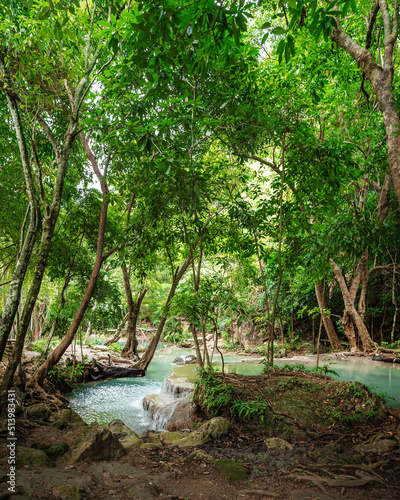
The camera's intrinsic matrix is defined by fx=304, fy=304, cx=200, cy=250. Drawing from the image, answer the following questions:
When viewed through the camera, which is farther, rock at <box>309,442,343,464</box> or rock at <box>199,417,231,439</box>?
rock at <box>199,417,231,439</box>

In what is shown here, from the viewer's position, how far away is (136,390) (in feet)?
31.5

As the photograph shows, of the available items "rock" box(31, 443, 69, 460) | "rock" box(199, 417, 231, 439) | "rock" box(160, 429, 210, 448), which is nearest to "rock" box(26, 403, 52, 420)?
"rock" box(31, 443, 69, 460)

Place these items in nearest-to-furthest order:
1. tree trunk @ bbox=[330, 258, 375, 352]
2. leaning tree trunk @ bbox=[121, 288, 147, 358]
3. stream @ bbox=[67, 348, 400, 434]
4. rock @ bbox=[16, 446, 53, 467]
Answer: rock @ bbox=[16, 446, 53, 467] < stream @ bbox=[67, 348, 400, 434] < leaning tree trunk @ bbox=[121, 288, 147, 358] < tree trunk @ bbox=[330, 258, 375, 352]

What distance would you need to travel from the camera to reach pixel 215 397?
15.3ft

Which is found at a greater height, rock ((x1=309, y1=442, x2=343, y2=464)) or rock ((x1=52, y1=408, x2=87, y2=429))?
rock ((x1=309, y1=442, x2=343, y2=464))

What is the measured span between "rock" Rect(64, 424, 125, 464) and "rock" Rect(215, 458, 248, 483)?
123cm

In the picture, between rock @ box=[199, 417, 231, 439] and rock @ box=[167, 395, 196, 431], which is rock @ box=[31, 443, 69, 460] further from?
rock @ box=[167, 395, 196, 431]

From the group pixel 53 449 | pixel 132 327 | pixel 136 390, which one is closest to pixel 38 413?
pixel 53 449

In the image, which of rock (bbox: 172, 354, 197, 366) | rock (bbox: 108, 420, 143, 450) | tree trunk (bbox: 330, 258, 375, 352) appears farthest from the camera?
rock (bbox: 172, 354, 197, 366)

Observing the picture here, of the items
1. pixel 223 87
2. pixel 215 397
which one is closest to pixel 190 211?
pixel 223 87

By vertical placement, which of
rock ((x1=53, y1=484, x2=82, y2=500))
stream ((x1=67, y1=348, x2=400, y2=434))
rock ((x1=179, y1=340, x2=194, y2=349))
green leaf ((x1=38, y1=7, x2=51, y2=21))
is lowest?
rock ((x1=179, y1=340, x2=194, y2=349))

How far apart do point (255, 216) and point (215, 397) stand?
3286 mm

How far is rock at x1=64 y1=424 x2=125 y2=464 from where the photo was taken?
3.39 meters

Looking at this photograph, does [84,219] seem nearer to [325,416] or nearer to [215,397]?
[215,397]
